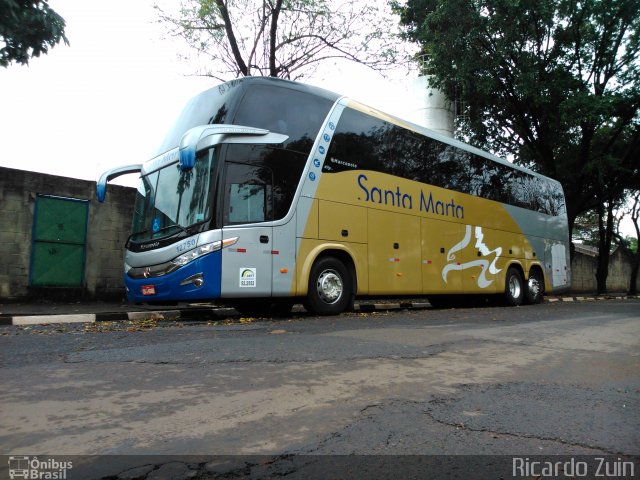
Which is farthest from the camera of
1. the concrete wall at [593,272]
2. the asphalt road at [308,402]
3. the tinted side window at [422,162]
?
the concrete wall at [593,272]

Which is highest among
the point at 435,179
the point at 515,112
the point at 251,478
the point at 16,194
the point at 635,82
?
the point at 635,82

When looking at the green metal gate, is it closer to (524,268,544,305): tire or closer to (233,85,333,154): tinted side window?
(233,85,333,154): tinted side window

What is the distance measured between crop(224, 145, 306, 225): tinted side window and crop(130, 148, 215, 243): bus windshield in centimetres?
34

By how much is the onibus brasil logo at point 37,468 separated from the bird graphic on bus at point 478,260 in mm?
9767

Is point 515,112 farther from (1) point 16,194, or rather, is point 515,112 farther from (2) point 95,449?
(2) point 95,449

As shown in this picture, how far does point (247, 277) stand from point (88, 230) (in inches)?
219

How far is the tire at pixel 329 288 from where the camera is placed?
8.38m

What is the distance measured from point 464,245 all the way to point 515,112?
906cm

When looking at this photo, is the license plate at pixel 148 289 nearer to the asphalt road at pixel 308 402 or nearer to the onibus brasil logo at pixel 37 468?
the asphalt road at pixel 308 402

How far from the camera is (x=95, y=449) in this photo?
2.25 metres

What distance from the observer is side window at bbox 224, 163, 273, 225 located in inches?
295

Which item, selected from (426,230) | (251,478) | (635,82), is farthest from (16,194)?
(635,82)

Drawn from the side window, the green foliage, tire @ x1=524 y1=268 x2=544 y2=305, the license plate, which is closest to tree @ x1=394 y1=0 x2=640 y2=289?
the green foliage

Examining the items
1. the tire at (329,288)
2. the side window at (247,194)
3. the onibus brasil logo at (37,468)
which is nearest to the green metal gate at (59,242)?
the side window at (247,194)
